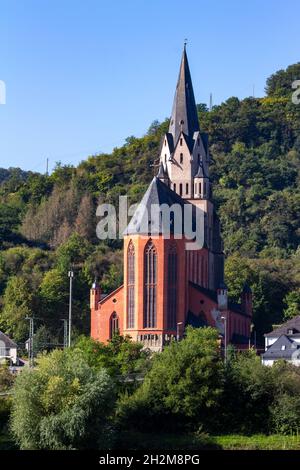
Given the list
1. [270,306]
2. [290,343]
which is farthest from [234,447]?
[270,306]

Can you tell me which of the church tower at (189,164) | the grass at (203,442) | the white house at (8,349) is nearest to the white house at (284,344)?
the church tower at (189,164)

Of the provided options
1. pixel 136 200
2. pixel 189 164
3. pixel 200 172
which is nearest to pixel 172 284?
pixel 200 172

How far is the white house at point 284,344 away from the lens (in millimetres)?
98438

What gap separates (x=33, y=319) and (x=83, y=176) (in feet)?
152

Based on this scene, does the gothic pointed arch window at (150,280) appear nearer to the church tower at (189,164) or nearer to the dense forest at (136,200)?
the dense forest at (136,200)

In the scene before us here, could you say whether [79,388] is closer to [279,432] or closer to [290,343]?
[279,432]

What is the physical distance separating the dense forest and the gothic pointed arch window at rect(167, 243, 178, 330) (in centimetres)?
834

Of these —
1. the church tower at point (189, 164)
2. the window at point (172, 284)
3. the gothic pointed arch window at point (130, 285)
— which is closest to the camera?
the window at point (172, 284)

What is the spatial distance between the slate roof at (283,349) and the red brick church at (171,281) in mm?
3361

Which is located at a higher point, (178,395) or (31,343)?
(31,343)

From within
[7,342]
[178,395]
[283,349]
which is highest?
[7,342]

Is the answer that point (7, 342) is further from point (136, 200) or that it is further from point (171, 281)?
point (136, 200)

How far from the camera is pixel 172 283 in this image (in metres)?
103

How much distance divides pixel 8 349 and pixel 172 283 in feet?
37.3
